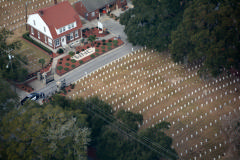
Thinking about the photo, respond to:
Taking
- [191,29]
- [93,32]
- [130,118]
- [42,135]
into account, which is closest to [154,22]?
[191,29]

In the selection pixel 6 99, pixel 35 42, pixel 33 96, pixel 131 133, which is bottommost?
pixel 131 133

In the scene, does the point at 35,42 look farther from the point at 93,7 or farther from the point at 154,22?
the point at 154,22

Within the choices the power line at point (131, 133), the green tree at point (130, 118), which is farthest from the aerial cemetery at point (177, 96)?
the power line at point (131, 133)

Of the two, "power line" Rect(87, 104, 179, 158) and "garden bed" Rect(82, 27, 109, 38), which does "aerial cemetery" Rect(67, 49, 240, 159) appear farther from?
"garden bed" Rect(82, 27, 109, 38)

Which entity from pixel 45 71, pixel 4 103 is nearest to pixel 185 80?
pixel 45 71

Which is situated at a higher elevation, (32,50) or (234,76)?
(32,50)

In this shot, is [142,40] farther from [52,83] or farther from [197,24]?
[52,83]

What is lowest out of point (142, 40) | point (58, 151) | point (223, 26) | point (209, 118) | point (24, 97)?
point (58, 151)

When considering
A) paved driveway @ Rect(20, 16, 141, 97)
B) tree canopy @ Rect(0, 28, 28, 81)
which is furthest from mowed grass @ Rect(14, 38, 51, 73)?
paved driveway @ Rect(20, 16, 141, 97)
